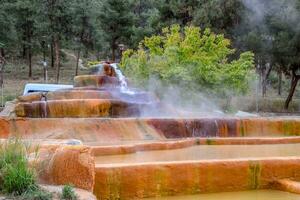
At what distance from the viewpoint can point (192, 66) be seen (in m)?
24.5

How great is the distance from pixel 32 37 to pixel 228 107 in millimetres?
22751

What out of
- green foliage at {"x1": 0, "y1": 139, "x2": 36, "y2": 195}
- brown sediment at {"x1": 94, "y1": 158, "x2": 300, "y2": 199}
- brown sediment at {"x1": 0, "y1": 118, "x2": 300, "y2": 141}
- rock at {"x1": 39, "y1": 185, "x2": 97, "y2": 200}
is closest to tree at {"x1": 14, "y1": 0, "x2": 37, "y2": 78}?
brown sediment at {"x1": 0, "y1": 118, "x2": 300, "y2": 141}

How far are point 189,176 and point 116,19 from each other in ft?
117

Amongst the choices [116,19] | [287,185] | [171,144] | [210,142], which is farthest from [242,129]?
[116,19]

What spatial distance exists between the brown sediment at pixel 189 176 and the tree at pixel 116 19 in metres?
34.4

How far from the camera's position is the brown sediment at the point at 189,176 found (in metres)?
8.02

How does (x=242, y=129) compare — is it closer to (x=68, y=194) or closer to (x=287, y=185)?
(x=287, y=185)

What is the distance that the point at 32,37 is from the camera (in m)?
43.4

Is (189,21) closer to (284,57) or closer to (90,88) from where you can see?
(284,57)

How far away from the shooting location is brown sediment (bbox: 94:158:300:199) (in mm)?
8023

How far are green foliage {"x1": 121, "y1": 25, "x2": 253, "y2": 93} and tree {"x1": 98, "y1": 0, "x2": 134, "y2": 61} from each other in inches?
669

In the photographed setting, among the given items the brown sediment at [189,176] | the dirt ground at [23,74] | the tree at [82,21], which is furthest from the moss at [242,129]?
the tree at [82,21]

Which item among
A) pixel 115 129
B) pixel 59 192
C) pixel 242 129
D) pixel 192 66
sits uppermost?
pixel 192 66

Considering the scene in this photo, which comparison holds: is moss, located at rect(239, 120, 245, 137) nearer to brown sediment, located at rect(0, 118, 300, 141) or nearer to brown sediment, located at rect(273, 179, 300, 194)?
brown sediment, located at rect(0, 118, 300, 141)
